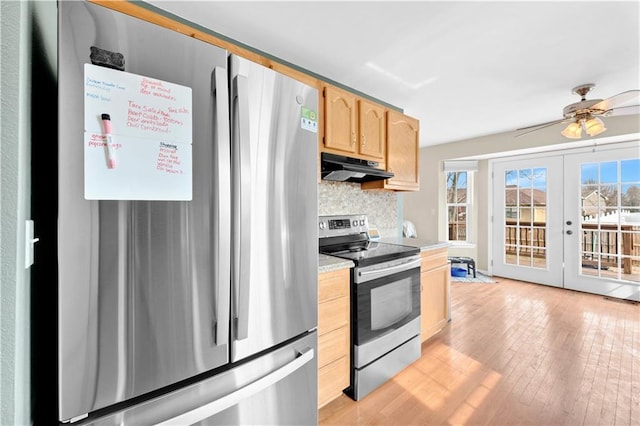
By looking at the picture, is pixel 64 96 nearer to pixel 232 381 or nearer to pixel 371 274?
pixel 232 381

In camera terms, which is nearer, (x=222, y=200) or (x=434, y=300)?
(x=222, y=200)

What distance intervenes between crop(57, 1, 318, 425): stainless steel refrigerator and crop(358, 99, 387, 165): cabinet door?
1.36 m

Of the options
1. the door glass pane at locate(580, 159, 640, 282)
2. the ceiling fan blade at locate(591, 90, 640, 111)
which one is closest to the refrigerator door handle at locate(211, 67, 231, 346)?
the ceiling fan blade at locate(591, 90, 640, 111)

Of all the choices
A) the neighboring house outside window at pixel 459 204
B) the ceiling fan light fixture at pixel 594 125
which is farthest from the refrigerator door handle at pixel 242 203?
the neighboring house outside window at pixel 459 204

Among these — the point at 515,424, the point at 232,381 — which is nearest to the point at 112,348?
the point at 232,381

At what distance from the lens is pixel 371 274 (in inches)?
72.9

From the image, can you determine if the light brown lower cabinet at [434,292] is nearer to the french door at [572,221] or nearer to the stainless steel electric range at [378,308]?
the stainless steel electric range at [378,308]

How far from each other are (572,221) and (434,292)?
3.21 metres

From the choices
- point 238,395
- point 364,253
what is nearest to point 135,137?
point 238,395

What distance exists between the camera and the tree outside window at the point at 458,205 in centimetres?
545

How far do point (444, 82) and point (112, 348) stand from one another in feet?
10.1

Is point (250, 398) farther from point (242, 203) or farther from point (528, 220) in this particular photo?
point (528, 220)

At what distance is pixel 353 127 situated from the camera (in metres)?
2.36

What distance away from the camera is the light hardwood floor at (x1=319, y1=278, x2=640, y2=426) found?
5.54ft
